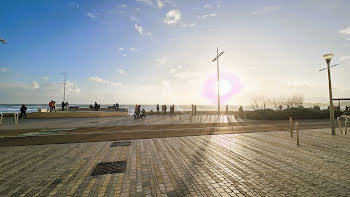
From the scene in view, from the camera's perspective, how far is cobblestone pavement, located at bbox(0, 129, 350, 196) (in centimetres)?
337

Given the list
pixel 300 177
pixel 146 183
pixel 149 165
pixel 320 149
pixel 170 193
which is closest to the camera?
pixel 170 193

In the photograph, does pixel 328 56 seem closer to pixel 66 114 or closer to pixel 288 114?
pixel 288 114

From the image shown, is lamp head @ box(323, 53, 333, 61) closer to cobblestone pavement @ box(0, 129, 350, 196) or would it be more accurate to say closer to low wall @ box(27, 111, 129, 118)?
cobblestone pavement @ box(0, 129, 350, 196)

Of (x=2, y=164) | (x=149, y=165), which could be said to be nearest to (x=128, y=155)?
(x=149, y=165)

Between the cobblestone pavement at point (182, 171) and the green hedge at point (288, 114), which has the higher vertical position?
the green hedge at point (288, 114)

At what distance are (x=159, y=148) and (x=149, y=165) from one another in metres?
1.97

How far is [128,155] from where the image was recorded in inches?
231

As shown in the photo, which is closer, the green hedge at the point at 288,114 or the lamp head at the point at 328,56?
the lamp head at the point at 328,56

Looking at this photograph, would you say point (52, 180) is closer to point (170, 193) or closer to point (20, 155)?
point (170, 193)

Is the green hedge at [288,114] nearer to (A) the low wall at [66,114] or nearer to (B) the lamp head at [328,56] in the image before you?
(B) the lamp head at [328,56]

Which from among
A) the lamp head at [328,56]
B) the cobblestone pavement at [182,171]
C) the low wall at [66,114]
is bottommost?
the cobblestone pavement at [182,171]

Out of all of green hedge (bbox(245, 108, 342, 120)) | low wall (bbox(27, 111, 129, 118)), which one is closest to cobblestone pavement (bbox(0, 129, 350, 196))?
green hedge (bbox(245, 108, 342, 120))

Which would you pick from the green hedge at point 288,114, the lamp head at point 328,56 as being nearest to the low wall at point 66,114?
the green hedge at point 288,114

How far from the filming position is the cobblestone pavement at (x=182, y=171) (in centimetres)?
337
